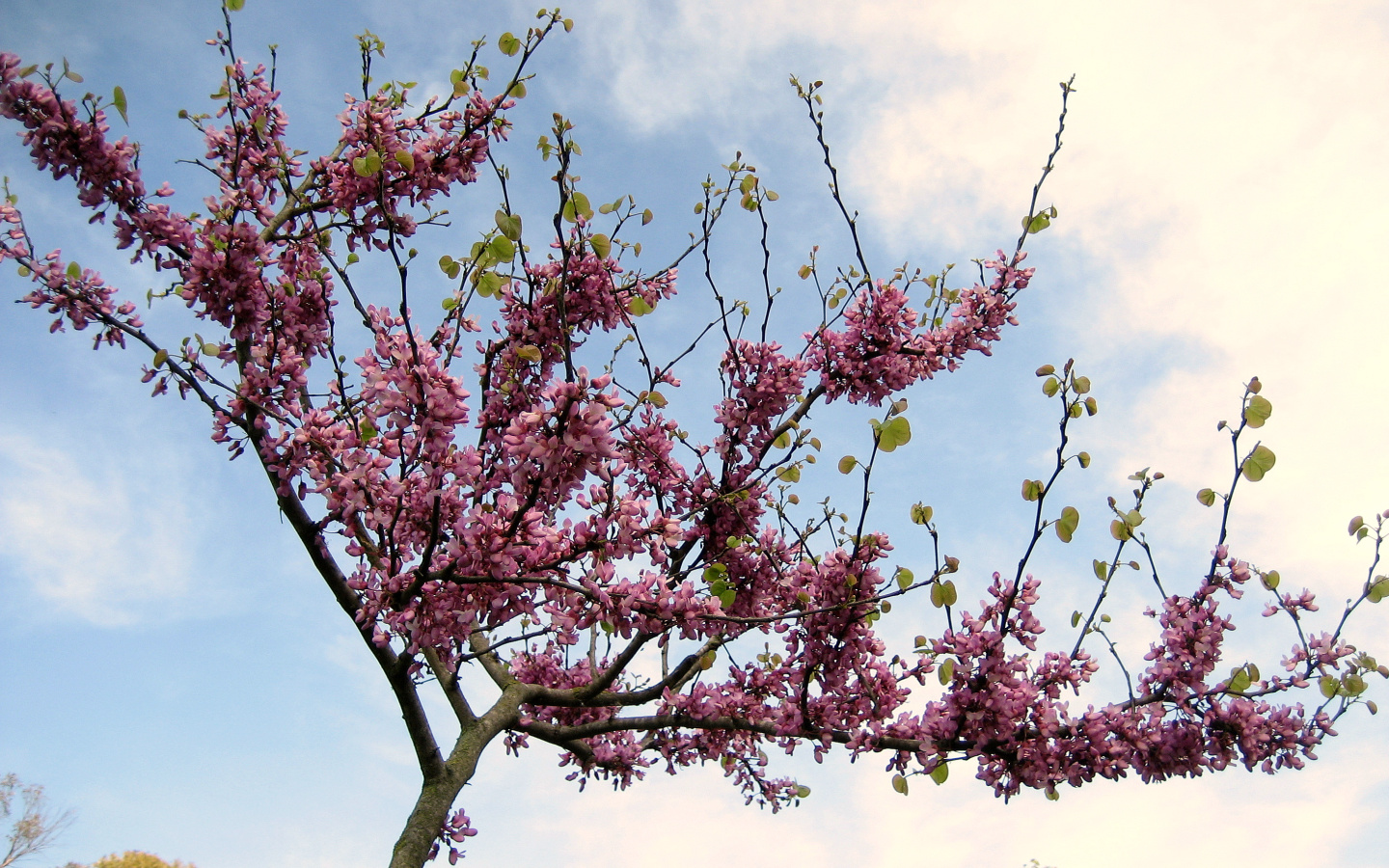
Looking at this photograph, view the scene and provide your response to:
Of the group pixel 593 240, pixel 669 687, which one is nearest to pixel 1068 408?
pixel 593 240

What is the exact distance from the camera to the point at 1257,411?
3598mm

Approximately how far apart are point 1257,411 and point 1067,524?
3.43ft

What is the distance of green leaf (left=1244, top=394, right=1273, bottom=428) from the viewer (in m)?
3.57

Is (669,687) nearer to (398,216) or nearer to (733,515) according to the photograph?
(733,515)

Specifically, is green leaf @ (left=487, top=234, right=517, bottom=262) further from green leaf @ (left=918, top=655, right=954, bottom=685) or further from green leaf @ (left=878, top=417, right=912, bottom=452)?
green leaf @ (left=918, top=655, right=954, bottom=685)

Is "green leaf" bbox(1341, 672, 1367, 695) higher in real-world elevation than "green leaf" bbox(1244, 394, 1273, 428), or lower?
lower

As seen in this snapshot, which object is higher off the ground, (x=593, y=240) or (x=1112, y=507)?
(x=593, y=240)

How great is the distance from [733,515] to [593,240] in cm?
196

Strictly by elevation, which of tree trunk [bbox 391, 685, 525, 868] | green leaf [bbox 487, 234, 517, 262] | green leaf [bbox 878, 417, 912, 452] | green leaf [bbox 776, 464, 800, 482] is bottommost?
tree trunk [bbox 391, 685, 525, 868]

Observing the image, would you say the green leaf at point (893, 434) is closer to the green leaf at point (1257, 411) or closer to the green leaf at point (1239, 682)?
the green leaf at point (1257, 411)

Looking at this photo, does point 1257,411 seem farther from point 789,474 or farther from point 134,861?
point 134,861

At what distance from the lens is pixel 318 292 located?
4887mm

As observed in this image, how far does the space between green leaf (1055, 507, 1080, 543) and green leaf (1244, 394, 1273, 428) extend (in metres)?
0.99

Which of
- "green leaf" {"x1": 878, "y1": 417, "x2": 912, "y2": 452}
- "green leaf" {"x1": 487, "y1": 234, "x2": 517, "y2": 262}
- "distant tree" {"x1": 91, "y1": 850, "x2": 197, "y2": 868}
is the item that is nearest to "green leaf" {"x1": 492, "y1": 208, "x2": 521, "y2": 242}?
"green leaf" {"x1": 487, "y1": 234, "x2": 517, "y2": 262}
